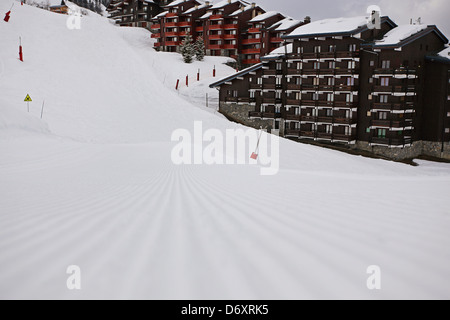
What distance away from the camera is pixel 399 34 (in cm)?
3553

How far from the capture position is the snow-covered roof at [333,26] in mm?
35938

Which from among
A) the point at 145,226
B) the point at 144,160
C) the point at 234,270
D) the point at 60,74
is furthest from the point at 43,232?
the point at 60,74

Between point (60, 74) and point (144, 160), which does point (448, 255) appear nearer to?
point (144, 160)

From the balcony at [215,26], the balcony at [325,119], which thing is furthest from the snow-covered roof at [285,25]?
the balcony at [325,119]

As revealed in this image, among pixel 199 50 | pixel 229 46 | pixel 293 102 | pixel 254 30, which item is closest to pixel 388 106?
pixel 293 102

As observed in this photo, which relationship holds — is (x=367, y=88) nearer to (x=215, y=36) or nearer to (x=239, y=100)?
(x=239, y=100)

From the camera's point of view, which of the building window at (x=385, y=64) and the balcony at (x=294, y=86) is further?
the balcony at (x=294, y=86)

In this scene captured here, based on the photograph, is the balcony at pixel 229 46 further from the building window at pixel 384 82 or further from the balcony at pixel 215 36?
the building window at pixel 384 82

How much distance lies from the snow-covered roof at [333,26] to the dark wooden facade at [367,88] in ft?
1.33

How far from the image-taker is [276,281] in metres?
3.62

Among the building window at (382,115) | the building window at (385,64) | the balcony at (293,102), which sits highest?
the building window at (385,64)

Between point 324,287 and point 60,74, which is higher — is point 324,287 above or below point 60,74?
below

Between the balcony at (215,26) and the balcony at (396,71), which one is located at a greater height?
the balcony at (215,26)

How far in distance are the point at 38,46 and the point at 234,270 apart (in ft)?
168
